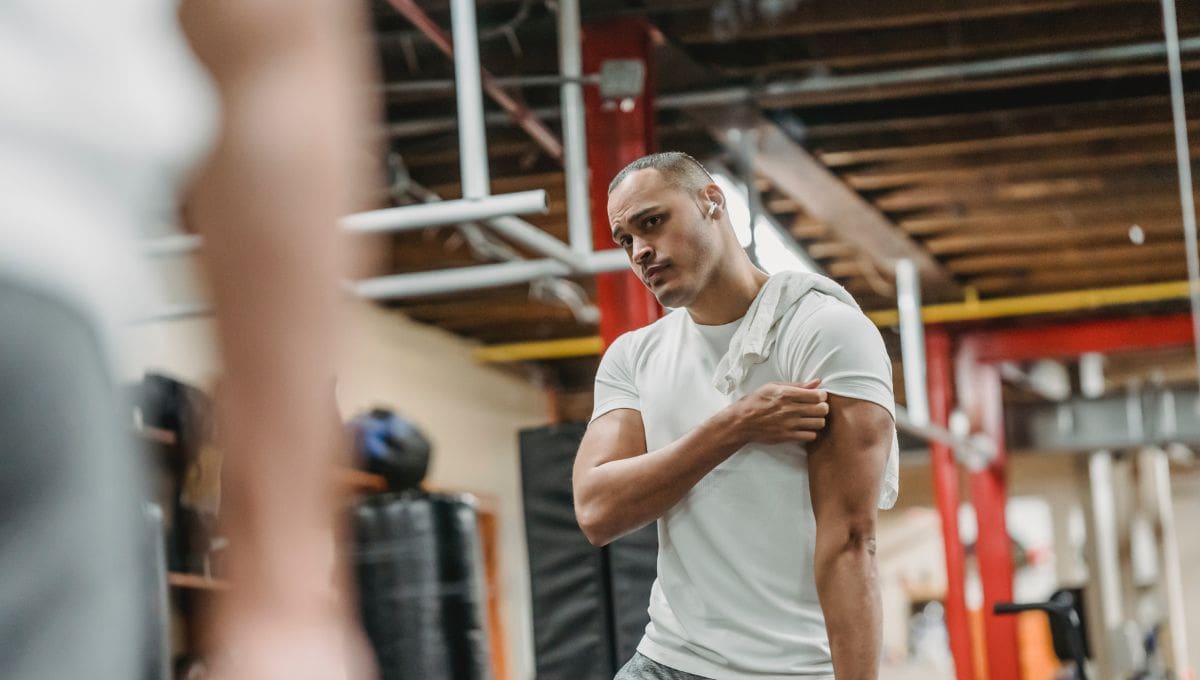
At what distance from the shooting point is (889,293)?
7.00 metres

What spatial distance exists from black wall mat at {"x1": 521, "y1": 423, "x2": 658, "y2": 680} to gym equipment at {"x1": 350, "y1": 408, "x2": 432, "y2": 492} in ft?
7.42

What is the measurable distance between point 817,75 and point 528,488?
88.9 inches

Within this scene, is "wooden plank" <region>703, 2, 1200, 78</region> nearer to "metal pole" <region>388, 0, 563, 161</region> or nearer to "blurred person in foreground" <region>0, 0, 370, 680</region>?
"metal pole" <region>388, 0, 563, 161</region>

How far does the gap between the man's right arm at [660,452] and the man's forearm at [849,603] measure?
150mm

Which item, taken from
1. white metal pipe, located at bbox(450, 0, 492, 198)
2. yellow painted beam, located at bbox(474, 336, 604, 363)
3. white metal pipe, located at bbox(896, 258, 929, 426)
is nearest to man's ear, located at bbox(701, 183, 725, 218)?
white metal pipe, located at bbox(450, 0, 492, 198)

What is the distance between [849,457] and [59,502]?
1.69 m

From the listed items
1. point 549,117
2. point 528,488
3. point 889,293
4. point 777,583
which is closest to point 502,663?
point 889,293

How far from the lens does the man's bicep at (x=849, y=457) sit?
2072 mm

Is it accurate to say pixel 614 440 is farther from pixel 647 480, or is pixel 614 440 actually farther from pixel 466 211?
pixel 466 211

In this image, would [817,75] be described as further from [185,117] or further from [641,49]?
[185,117]

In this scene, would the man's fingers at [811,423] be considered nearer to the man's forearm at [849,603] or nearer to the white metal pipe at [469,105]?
the man's forearm at [849,603]

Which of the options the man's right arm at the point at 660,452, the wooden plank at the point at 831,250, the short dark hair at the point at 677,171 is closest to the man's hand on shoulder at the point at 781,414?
the man's right arm at the point at 660,452

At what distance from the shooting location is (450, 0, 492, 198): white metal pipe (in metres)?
3.11

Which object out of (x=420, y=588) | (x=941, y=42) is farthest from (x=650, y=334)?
(x=941, y=42)
